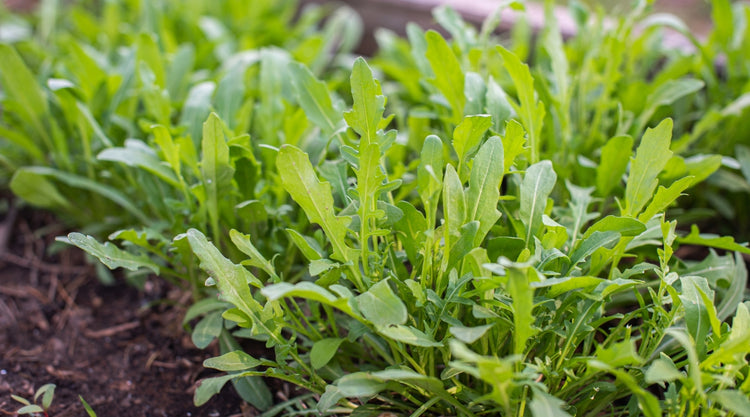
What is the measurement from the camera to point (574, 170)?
4.54 ft

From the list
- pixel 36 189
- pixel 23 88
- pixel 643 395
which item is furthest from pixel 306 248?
pixel 23 88

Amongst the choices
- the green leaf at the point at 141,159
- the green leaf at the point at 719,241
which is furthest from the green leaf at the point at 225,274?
the green leaf at the point at 719,241

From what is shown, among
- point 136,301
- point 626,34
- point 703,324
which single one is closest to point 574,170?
point 626,34

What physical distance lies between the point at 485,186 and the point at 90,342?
0.99 m

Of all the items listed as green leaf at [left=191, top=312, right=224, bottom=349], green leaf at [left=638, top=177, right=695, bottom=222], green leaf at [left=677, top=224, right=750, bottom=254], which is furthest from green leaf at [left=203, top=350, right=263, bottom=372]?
green leaf at [left=677, top=224, right=750, bottom=254]

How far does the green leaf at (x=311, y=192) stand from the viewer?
95cm

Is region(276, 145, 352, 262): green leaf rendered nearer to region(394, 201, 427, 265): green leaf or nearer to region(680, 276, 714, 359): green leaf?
region(394, 201, 427, 265): green leaf

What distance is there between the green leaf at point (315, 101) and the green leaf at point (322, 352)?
43cm

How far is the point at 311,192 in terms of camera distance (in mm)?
989

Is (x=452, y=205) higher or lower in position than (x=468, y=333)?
higher

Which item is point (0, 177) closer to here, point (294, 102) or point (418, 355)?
point (294, 102)

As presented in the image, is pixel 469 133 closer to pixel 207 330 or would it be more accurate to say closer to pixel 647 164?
pixel 647 164

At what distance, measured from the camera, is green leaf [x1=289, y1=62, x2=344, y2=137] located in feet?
4.10

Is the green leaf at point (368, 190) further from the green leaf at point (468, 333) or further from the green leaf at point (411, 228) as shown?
the green leaf at point (468, 333)
